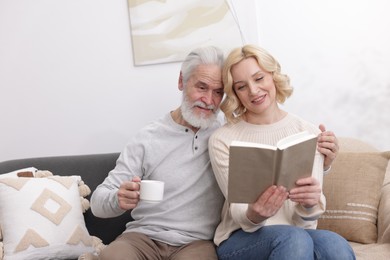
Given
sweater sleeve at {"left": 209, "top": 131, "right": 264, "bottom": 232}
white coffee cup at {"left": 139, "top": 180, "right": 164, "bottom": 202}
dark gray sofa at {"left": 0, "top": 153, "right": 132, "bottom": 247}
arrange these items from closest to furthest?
white coffee cup at {"left": 139, "top": 180, "right": 164, "bottom": 202}, sweater sleeve at {"left": 209, "top": 131, "right": 264, "bottom": 232}, dark gray sofa at {"left": 0, "top": 153, "right": 132, "bottom": 247}

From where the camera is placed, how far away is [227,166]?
5.18ft

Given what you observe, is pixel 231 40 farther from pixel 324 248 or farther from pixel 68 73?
pixel 324 248

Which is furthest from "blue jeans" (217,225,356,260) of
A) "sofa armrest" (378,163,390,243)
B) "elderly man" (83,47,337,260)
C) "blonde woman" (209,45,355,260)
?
"sofa armrest" (378,163,390,243)

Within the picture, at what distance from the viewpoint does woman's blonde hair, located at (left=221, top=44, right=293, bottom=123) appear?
165cm

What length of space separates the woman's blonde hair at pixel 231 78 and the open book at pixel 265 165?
1.41ft

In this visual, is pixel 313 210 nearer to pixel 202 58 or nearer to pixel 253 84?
pixel 253 84

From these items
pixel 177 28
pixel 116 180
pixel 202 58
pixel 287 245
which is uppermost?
pixel 177 28

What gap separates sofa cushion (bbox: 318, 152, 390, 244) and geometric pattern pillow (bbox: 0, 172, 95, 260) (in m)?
1.04

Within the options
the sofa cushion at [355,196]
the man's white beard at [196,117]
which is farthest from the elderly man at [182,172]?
the sofa cushion at [355,196]

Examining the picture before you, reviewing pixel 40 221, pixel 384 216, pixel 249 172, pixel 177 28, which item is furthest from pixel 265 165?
pixel 177 28

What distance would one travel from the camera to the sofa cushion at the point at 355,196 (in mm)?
1719

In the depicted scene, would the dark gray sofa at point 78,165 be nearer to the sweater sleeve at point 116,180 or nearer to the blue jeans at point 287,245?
the sweater sleeve at point 116,180

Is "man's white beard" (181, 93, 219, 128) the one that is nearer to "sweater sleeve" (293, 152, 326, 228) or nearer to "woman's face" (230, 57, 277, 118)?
"woman's face" (230, 57, 277, 118)

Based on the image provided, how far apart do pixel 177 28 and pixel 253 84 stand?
81cm
